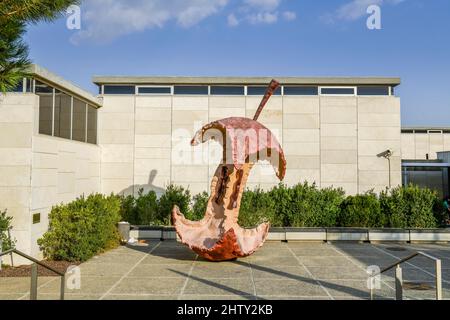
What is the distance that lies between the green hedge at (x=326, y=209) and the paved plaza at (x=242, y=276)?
8.07 feet

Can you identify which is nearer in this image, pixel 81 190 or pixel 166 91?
pixel 81 190

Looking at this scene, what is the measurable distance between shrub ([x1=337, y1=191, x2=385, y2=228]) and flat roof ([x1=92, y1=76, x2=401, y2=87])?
18.1 feet

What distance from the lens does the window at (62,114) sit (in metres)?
12.2

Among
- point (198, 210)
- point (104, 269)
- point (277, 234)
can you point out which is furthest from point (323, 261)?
point (104, 269)

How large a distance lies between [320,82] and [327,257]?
8.80 metres

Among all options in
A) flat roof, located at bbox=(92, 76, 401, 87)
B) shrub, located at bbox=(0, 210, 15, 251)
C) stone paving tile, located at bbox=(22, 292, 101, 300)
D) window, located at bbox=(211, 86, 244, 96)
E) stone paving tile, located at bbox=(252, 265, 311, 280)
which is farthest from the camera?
window, located at bbox=(211, 86, 244, 96)

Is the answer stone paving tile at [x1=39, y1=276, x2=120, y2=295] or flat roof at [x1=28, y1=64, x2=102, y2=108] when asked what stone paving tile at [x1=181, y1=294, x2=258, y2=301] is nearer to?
stone paving tile at [x1=39, y1=276, x2=120, y2=295]

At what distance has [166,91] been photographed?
1773 cm

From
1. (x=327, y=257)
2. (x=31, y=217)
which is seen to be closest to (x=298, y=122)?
(x=327, y=257)

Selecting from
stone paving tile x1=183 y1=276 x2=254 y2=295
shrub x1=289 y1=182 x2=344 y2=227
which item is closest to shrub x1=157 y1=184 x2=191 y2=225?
shrub x1=289 y1=182 x2=344 y2=227

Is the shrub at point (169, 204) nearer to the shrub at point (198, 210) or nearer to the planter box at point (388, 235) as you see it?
the shrub at point (198, 210)

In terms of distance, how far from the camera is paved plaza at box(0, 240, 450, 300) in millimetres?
7520

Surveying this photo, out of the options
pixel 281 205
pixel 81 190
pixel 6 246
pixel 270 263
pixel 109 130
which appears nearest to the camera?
pixel 6 246

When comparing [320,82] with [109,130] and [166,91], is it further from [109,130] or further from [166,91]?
[109,130]
